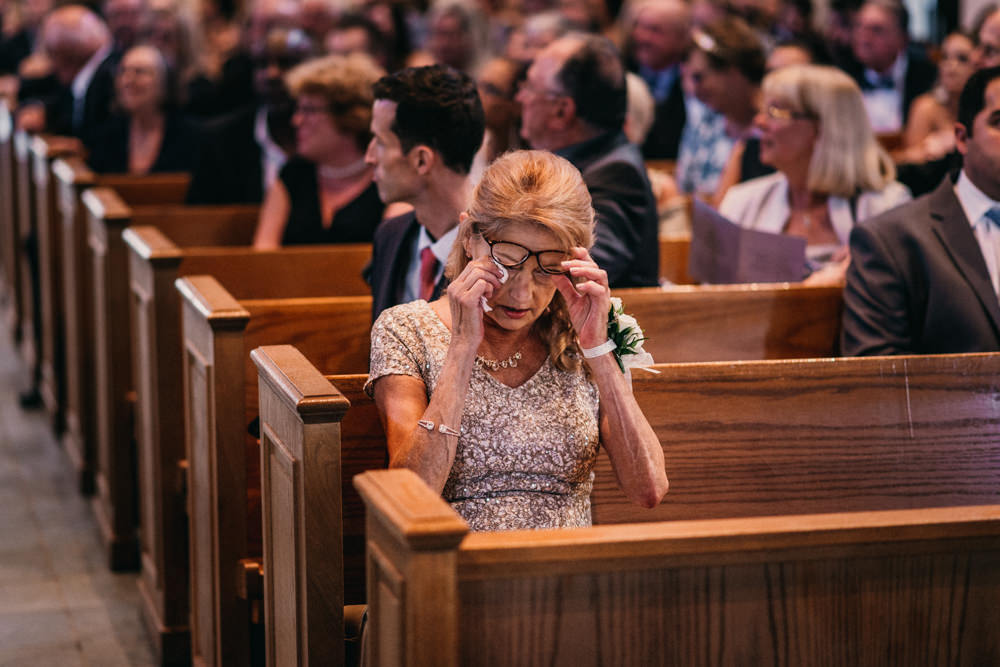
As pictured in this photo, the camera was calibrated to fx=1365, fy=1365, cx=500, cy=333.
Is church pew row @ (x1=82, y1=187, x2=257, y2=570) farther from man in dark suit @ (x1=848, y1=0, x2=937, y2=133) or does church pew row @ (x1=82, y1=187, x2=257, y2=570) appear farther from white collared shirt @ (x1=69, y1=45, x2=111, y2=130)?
man in dark suit @ (x1=848, y1=0, x2=937, y2=133)

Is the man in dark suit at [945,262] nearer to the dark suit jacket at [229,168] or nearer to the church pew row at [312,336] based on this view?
the church pew row at [312,336]

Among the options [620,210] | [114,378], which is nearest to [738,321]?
[620,210]

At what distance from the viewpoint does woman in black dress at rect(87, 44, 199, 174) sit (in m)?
6.25

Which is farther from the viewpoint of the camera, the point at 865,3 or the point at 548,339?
the point at 865,3

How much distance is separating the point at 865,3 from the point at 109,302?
496 centimetres

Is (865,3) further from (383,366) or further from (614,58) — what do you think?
(383,366)

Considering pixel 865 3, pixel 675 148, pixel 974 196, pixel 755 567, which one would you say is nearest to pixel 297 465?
pixel 755 567

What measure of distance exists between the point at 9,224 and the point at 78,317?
270 centimetres

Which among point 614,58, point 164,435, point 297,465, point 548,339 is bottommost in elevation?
point 164,435

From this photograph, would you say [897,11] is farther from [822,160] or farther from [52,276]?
[52,276]

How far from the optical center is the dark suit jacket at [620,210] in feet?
11.5

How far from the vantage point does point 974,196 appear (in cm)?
334

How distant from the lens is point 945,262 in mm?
3301

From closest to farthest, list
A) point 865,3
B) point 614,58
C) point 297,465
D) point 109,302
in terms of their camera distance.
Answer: point 297,465
point 614,58
point 109,302
point 865,3
